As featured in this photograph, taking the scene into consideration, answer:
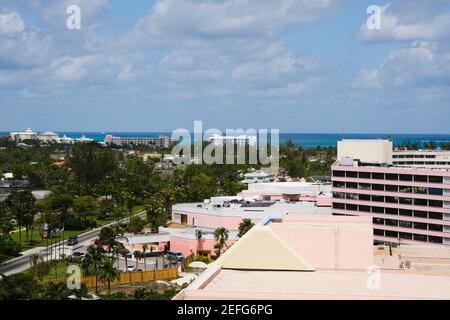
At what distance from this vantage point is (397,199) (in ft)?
137

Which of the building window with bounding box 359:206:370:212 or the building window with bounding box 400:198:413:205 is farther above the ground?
the building window with bounding box 400:198:413:205

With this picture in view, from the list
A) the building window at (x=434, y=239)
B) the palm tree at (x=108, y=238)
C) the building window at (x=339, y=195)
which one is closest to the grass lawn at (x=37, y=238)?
the palm tree at (x=108, y=238)

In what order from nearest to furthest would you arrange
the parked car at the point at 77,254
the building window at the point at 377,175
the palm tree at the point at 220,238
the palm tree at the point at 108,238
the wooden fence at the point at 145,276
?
1. the wooden fence at the point at 145,276
2. the palm tree at the point at 108,238
3. the palm tree at the point at 220,238
4. the parked car at the point at 77,254
5. the building window at the point at 377,175

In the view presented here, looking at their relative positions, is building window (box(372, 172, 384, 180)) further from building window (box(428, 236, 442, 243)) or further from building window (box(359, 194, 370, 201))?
building window (box(428, 236, 442, 243))

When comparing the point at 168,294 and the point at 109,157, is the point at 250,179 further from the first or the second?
the point at 168,294

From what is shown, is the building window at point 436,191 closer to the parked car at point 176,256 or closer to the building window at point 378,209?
the building window at point 378,209

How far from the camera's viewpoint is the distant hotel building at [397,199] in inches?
1565

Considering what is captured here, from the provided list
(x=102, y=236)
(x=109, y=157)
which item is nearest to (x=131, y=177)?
(x=109, y=157)

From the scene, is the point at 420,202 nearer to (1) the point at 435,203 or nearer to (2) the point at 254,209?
(1) the point at 435,203

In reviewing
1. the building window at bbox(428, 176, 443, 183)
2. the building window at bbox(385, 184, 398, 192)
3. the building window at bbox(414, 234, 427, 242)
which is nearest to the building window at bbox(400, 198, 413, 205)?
the building window at bbox(385, 184, 398, 192)

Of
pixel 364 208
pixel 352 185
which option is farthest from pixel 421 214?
pixel 352 185

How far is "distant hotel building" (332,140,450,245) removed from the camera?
3975cm
